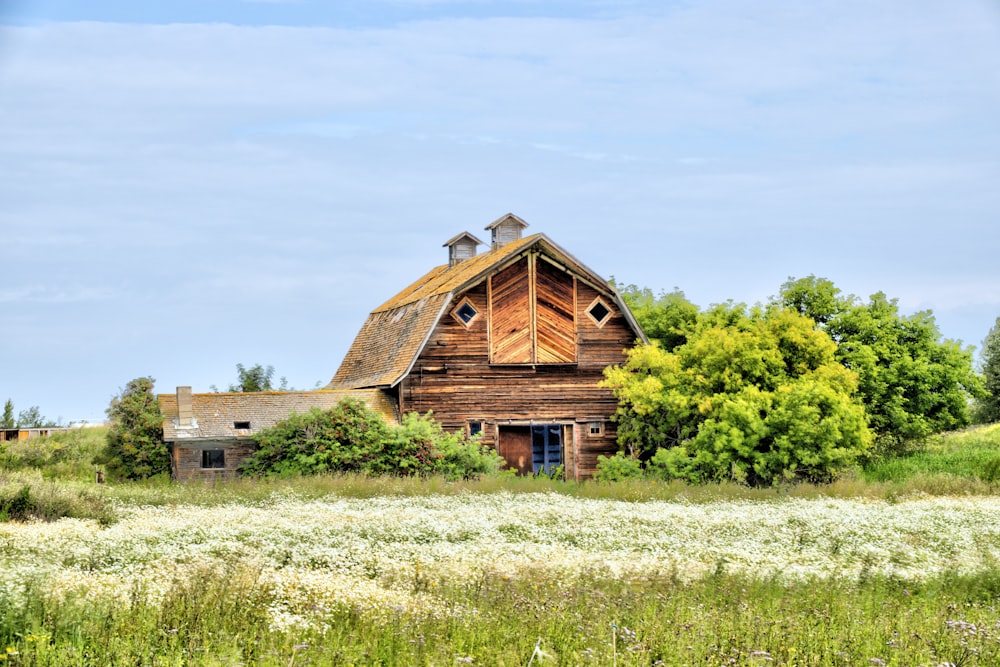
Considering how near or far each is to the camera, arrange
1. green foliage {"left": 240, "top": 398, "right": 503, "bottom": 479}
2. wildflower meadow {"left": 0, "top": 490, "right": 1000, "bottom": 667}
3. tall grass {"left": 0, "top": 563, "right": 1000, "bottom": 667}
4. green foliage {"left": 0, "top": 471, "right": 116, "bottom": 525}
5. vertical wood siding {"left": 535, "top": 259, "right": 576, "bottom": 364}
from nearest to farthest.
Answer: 1. tall grass {"left": 0, "top": 563, "right": 1000, "bottom": 667}
2. wildflower meadow {"left": 0, "top": 490, "right": 1000, "bottom": 667}
3. green foliage {"left": 0, "top": 471, "right": 116, "bottom": 525}
4. green foliage {"left": 240, "top": 398, "right": 503, "bottom": 479}
5. vertical wood siding {"left": 535, "top": 259, "right": 576, "bottom": 364}

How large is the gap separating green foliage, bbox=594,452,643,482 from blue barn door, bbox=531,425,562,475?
6.00 ft

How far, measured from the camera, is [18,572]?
478 inches

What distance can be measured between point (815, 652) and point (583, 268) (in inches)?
1296

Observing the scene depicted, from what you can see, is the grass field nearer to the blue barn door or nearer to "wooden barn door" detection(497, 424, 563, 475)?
"wooden barn door" detection(497, 424, 563, 475)

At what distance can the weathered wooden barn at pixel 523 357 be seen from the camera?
41.2 metres

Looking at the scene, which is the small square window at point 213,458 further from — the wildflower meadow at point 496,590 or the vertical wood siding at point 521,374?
the wildflower meadow at point 496,590

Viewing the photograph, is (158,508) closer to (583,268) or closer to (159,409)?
(159,409)

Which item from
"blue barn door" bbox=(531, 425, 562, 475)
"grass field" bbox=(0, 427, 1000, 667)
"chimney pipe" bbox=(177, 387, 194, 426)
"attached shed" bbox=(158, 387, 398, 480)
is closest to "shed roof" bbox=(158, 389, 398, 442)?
"attached shed" bbox=(158, 387, 398, 480)

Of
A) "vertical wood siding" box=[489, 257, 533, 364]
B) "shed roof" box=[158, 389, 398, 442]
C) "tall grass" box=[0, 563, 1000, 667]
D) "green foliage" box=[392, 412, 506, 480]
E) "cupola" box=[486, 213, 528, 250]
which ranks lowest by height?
"tall grass" box=[0, 563, 1000, 667]

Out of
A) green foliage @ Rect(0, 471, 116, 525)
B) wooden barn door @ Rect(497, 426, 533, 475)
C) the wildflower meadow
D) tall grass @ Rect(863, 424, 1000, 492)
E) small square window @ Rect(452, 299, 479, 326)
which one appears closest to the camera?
the wildflower meadow

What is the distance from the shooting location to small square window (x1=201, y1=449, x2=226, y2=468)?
38.8 meters

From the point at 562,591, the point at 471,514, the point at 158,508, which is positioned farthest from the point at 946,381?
the point at 562,591

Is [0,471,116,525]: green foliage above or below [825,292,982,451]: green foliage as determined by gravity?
below

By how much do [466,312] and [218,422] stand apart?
9.78 m
